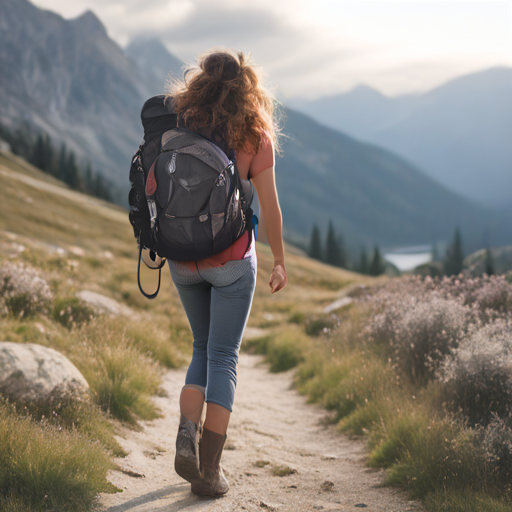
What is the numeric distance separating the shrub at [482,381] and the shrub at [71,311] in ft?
16.8

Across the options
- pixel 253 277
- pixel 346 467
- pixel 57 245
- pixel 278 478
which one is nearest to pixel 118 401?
pixel 278 478

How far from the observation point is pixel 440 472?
3.52 meters

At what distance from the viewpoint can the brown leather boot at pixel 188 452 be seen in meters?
3.16

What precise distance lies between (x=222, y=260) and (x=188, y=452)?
4.02 feet

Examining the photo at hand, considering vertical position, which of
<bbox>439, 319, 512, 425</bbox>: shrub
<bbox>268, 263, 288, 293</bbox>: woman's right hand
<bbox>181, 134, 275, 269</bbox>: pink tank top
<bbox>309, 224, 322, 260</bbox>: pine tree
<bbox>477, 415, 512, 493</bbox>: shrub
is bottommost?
<bbox>477, 415, 512, 493</bbox>: shrub

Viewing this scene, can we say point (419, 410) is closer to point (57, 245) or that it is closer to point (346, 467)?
point (346, 467)

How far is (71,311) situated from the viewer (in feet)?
25.8

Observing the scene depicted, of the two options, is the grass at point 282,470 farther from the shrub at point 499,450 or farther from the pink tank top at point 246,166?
the pink tank top at point 246,166

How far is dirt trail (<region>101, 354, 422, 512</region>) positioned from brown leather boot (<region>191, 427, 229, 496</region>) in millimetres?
71

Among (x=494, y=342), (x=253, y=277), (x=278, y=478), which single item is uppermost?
(x=253, y=277)

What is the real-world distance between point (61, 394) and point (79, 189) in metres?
88.7

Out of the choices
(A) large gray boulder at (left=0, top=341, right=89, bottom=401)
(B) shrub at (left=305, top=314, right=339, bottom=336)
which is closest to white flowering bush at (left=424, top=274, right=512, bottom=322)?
(A) large gray boulder at (left=0, top=341, right=89, bottom=401)

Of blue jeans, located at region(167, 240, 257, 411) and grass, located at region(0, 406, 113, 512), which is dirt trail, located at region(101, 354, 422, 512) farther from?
blue jeans, located at region(167, 240, 257, 411)

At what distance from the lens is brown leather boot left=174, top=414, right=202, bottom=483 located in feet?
10.4
